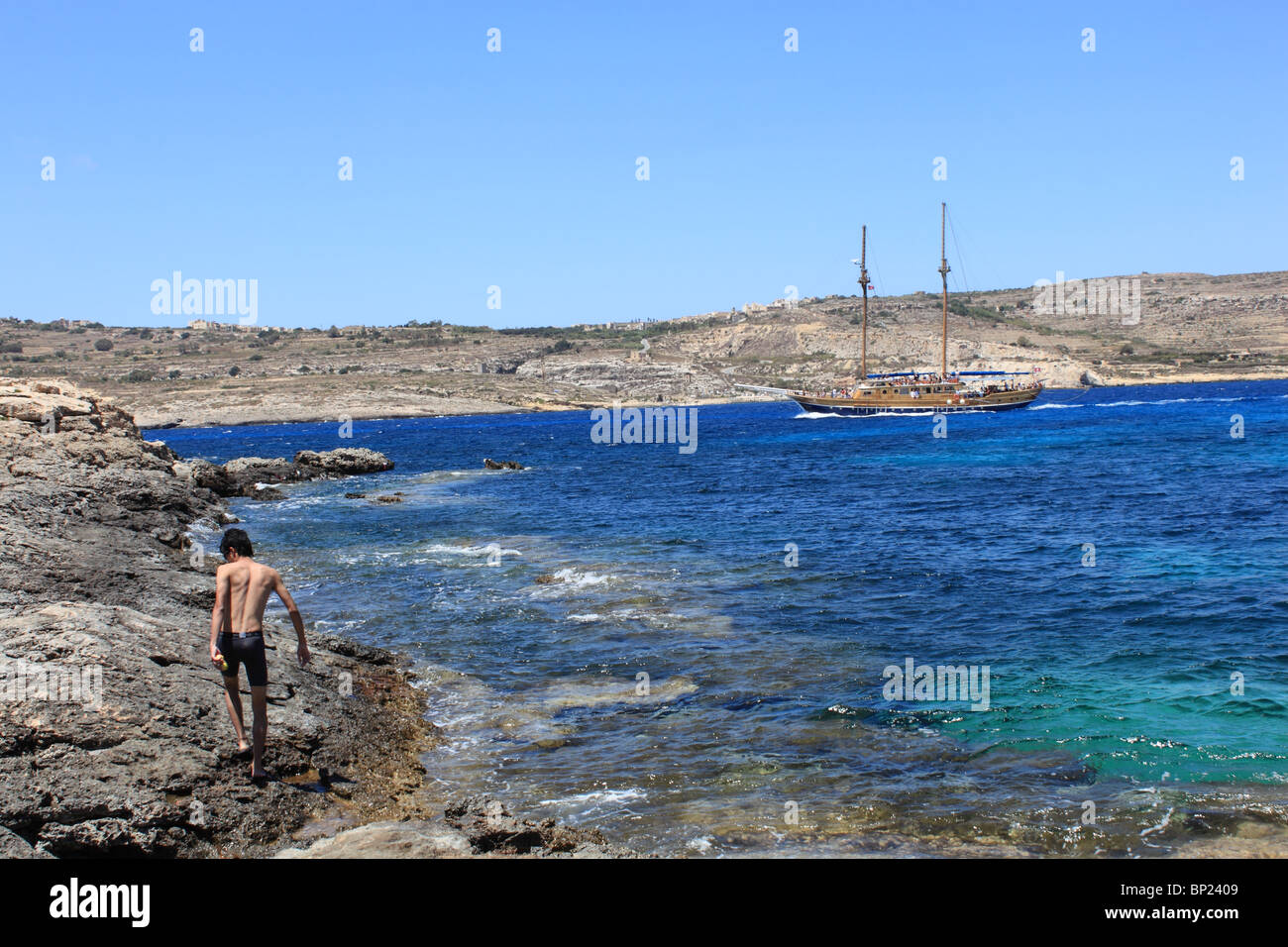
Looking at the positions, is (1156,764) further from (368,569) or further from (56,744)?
(368,569)

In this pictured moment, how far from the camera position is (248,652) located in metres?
7.95

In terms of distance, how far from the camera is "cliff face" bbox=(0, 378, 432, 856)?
22.3 ft

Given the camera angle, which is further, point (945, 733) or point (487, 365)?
point (487, 365)

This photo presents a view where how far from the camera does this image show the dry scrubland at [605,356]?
372ft

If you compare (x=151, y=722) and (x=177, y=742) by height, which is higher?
(x=151, y=722)

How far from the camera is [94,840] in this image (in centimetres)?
648

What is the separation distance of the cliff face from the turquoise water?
1.16 meters

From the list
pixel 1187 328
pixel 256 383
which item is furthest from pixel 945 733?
pixel 1187 328

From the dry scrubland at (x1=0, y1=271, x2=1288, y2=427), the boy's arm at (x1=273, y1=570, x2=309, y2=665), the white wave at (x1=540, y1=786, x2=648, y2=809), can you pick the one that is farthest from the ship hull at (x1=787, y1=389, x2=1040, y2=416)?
the boy's arm at (x1=273, y1=570, x2=309, y2=665)

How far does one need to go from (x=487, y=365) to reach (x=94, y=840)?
455 ft

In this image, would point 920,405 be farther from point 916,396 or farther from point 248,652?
point 248,652

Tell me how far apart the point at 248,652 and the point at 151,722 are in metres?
1.13

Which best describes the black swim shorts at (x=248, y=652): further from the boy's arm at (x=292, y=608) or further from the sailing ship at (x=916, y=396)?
the sailing ship at (x=916, y=396)

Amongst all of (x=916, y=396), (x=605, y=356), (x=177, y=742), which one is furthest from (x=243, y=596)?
(x=605, y=356)
